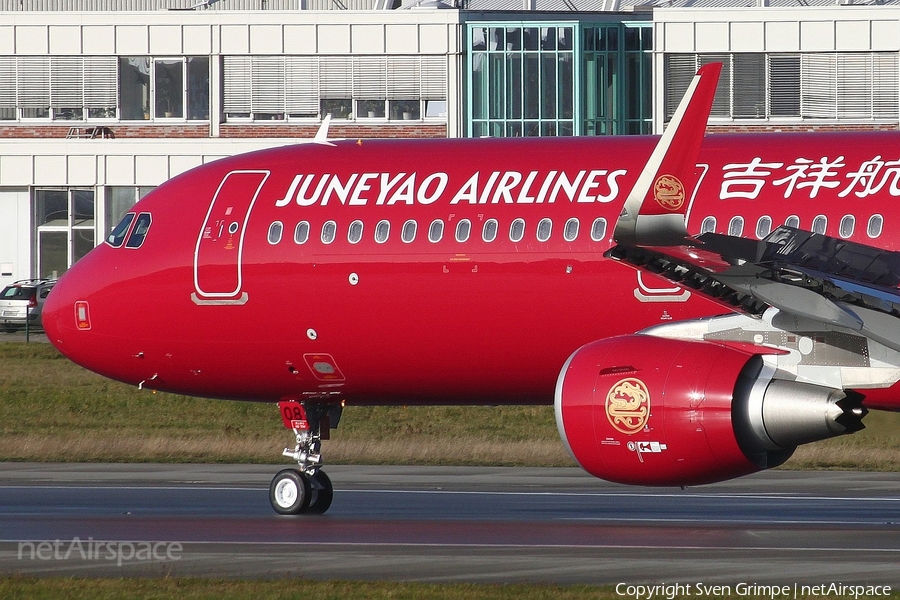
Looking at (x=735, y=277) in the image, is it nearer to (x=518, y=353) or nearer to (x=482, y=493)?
(x=518, y=353)

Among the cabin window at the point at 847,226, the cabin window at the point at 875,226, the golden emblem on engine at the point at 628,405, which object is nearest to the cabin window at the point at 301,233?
the golden emblem on engine at the point at 628,405

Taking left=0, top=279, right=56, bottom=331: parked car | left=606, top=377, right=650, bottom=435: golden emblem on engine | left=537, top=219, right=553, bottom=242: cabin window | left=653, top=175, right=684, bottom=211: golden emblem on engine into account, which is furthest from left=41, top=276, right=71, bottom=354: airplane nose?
left=0, top=279, right=56, bottom=331: parked car

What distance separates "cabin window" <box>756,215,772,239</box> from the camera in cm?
1720

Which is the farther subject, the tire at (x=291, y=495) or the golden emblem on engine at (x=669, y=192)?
the tire at (x=291, y=495)

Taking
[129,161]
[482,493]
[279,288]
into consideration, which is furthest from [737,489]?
[129,161]

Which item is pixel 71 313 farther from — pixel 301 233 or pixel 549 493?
pixel 549 493

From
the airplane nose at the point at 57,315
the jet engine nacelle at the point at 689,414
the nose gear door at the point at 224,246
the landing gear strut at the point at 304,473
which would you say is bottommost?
the landing gear strut at the point at 304,473

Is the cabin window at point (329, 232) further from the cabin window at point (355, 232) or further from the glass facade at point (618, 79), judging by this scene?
the glass facade at point (618, 79)

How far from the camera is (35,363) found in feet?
143

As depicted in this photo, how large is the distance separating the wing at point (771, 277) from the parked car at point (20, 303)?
Answer: 41.7m

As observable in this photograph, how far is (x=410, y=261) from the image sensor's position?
19.0m

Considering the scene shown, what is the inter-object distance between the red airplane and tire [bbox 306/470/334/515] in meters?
0.04

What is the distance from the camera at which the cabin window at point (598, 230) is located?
17.9 m

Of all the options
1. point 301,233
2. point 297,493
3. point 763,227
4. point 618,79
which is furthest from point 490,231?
point 618,79
